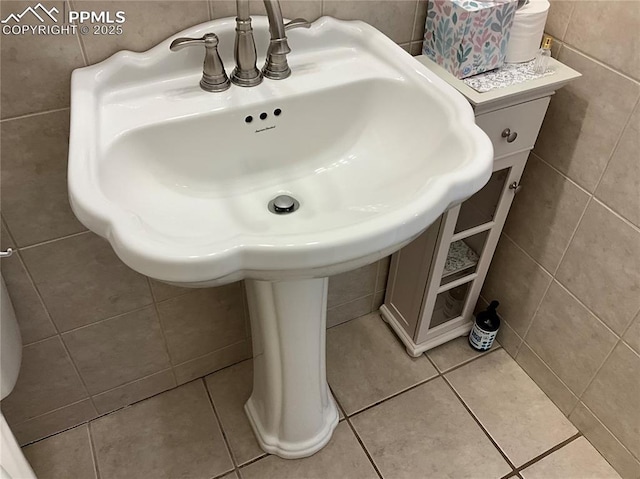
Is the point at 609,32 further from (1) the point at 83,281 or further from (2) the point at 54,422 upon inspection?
(2) the point at 54,422

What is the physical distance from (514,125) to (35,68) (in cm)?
90

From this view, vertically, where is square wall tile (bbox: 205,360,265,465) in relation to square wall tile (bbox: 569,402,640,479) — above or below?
below

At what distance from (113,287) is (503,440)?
40.4 inches

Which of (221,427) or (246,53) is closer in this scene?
(246,53)

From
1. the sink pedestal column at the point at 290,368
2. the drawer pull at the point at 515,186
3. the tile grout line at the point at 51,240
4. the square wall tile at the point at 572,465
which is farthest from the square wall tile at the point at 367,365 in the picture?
the tile grout line at the point at 51,240

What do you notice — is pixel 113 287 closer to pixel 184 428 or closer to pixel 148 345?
pixel 148 345

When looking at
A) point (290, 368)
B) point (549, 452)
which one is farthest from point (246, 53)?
point (549, 452)

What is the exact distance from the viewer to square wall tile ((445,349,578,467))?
56.2 inches

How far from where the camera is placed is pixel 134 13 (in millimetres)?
914

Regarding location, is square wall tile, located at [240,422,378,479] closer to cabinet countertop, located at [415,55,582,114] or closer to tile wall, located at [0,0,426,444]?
tile wall, located at [0,0,426,444]

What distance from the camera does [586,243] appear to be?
1.27 meters

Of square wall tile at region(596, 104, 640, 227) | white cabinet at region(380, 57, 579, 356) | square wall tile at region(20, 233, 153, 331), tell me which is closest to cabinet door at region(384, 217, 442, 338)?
white cabinet at region(380, 57, 579, 356)

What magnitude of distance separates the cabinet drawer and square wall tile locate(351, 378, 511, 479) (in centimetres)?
70

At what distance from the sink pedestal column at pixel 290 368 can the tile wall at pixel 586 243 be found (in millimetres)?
593
